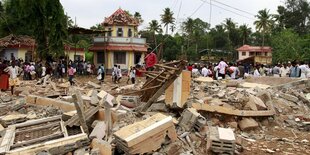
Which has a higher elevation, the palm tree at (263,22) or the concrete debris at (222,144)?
the palm tree at (263,22)

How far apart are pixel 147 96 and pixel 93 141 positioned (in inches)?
143

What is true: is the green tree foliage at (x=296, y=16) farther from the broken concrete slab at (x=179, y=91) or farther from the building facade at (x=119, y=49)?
the broken concrete slab at (x=179, y=91)

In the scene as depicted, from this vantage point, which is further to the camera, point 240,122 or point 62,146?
point 240,122

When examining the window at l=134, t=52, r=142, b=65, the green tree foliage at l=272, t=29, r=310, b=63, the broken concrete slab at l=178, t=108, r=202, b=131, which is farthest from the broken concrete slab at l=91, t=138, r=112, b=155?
the green tree foliage at l=272, t=29, r=310, b=63

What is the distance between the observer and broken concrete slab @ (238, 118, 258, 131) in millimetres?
9156

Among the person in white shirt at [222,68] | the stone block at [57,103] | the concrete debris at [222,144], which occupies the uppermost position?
the person in white shirt at [222,68]

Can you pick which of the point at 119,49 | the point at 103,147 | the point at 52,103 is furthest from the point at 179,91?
the point at 119,49

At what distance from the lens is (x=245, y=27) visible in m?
56.4

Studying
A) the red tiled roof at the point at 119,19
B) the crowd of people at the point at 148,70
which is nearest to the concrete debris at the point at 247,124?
the crowd of people at the point at 148,70

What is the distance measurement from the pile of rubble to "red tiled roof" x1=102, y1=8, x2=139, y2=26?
74.3 feet

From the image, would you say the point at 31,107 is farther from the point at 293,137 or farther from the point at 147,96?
the point at 293,137

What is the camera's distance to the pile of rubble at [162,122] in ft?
21.1

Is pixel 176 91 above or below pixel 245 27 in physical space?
below

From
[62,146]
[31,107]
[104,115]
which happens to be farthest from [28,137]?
[31,107]
